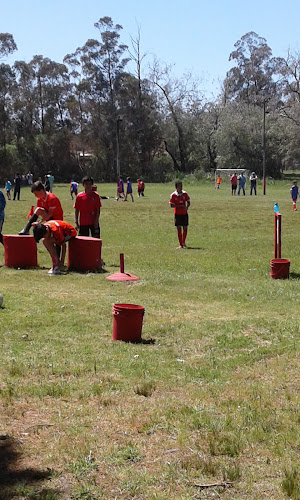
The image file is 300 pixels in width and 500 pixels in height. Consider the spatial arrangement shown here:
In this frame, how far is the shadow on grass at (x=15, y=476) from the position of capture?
367 centimetres

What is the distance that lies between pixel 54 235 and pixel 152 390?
634cm

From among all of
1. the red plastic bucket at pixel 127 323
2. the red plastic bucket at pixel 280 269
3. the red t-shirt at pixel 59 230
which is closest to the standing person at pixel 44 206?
the red t-shirt at pixel 59 230

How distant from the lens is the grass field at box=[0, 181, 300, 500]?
153 inches

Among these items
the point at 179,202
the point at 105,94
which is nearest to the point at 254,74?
the point at 105,94

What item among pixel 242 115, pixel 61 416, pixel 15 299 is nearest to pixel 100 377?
pixel 61 416

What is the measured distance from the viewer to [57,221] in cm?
1164

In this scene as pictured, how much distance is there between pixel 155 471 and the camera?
156 inches

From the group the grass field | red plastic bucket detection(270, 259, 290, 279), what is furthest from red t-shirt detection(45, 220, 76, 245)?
red plastic bucket detection(270, 259, 290, 279)

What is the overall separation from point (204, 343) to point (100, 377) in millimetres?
1585

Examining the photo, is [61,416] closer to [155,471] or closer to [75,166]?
[155,471]

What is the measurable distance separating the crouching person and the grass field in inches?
13.2

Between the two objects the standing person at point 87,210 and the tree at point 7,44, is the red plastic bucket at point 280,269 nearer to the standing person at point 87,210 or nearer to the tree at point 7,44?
the standing person at point 87,210

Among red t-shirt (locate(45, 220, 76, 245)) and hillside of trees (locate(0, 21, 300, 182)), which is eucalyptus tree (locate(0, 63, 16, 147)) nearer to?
hillside of trees (locate(0, 21, 300, 182))

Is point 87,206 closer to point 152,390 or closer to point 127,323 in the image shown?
point 127,323
